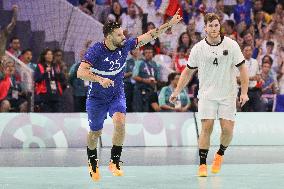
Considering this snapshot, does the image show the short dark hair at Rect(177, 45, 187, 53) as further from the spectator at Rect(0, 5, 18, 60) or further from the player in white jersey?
the player in white jersey

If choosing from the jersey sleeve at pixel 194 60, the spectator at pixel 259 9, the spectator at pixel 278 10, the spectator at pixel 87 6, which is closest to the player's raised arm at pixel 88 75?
the jersey sleeve at pixel 194 60

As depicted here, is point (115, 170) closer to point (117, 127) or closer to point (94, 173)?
point (94, 173)

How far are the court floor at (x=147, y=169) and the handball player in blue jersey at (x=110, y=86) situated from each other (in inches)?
17.8

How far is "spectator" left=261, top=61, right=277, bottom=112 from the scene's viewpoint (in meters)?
21.9

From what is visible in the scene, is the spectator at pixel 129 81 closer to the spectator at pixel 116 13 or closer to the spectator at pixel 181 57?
the spectator at pixel 181 57

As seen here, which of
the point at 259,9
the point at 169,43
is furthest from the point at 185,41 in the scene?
the point at 259,9

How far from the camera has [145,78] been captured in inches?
825

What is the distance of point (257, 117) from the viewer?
20875mm

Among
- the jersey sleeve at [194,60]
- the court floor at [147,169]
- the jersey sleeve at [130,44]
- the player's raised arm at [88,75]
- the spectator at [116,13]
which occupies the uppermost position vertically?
the spectator at [116,13]

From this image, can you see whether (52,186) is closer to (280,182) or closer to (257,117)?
(280,182)

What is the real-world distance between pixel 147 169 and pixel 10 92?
7596 millimetres

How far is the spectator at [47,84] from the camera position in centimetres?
2006

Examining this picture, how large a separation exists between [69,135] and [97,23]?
431cm

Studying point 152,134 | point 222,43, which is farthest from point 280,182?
point 152,134
